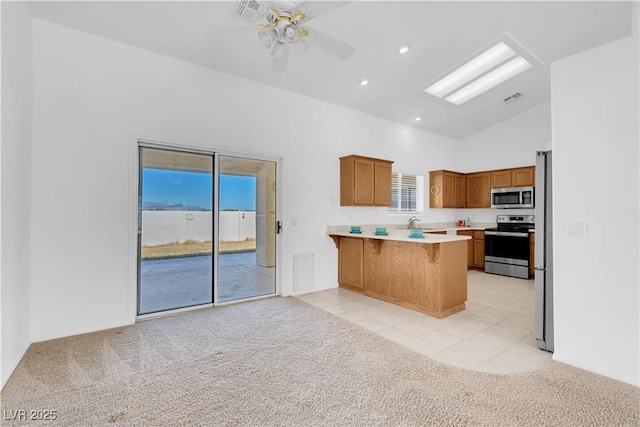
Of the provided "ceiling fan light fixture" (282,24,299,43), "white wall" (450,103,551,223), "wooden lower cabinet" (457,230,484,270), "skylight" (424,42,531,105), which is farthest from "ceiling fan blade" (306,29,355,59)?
"wooden lower cabinet" (457,230,484,270)

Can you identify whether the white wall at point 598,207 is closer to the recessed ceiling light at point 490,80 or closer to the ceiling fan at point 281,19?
the ceiling fan at point 281,19

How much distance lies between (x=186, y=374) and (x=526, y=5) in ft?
15.9

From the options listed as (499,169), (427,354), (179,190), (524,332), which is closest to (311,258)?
(179,190)

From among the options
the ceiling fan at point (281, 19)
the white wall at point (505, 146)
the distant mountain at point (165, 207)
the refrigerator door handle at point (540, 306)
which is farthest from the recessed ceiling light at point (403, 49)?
the white wall at point (505, 146)

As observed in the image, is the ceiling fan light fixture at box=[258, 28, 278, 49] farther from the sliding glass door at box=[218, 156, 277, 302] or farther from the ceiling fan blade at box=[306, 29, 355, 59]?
the sliding glass door at box=[218, 156, 277, 302]

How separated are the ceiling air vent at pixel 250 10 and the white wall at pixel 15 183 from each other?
169 centimetres

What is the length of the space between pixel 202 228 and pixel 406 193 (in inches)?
172

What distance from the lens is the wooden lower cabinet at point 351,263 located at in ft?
15.3

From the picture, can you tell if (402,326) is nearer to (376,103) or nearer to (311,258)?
(311,258)

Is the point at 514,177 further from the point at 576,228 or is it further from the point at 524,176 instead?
the point at 576,228

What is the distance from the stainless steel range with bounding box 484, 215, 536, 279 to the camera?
570cm

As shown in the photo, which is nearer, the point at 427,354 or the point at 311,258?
the point at 427,354

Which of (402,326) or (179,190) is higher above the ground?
(179,190)

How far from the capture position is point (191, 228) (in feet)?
12.6
